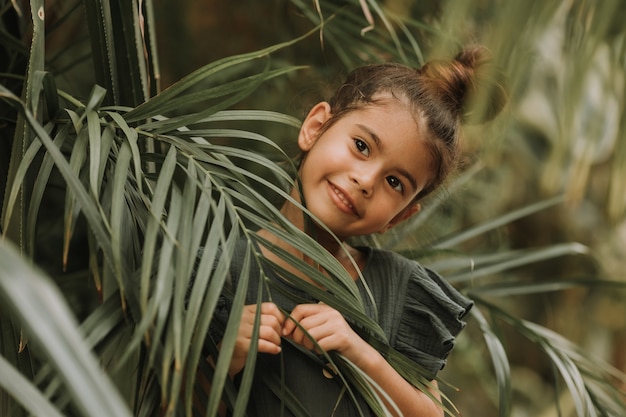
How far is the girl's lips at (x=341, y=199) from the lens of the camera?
2.66ft

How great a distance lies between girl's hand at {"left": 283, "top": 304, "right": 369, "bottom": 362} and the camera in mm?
712

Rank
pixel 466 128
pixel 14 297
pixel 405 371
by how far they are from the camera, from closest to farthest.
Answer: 1. pixel 14 297
2. pixel 405 371
3. pixel 466 128

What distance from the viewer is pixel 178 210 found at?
628mm

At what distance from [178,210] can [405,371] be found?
27 centimetres

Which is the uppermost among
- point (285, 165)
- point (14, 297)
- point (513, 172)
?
point (14, 297)

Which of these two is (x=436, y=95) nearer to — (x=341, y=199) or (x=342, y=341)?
(x=341, y=199)

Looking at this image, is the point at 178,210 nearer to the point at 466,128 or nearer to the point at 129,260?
the point at 129,260

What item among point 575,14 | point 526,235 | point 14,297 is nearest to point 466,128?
point 575,14

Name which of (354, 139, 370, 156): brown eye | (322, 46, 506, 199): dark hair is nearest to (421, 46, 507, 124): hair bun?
(322, 46, 506, 199): dark hair

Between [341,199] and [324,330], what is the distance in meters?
0.15

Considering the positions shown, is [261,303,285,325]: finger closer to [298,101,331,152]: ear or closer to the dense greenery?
the dense greenery

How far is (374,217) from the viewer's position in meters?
0.83

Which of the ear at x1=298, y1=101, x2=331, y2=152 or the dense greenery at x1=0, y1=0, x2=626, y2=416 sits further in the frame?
the ear at x1=298, y1=101, x2=331, y2=152

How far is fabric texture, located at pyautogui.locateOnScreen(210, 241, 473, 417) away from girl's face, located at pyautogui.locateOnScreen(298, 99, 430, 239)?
2.7 inches
